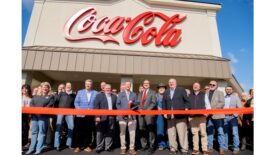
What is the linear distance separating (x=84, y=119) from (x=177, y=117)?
2.07 meters

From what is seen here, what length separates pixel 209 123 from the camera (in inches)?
211

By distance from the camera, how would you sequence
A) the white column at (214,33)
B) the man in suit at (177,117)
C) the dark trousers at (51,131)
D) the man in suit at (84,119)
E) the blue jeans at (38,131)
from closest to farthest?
the blue jeans at (38,131)
the man in suit at (177,117)
the man in suit at (84,119)
the dark trousers at (51,131)
the white column at (214,33)

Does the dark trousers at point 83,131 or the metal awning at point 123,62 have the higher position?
the metal awning at point 123,62

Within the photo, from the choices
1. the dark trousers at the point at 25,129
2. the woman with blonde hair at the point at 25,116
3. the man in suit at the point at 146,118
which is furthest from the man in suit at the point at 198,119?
the dark trousers at the point at 25,129

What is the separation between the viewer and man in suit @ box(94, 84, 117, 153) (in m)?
4.77

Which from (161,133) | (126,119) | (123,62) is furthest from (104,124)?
(123,62)

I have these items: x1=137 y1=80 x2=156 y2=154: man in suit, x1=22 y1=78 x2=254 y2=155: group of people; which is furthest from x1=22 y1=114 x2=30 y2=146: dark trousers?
x1=137 y1=80 x2=156 y2=154: man in suit

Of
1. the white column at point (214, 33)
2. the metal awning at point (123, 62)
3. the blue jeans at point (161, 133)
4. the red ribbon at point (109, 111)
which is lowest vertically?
the blue jeans at point (161, 133)

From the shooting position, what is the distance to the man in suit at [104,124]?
4773 millimetres

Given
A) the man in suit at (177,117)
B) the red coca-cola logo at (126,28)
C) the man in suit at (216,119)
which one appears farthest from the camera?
the red coca-cola logo at (126,28)

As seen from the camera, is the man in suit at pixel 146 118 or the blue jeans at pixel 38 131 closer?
the blue jeans at pixel 38 131

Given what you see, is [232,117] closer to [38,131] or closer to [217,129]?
[217,129]

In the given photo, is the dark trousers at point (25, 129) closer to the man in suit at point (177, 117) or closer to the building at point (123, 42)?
the man in suit at point (177, 117)

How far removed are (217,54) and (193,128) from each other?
7066 millimetres
